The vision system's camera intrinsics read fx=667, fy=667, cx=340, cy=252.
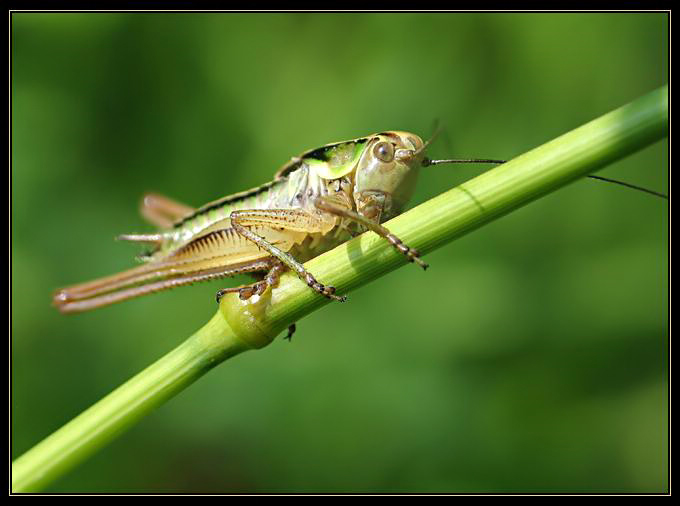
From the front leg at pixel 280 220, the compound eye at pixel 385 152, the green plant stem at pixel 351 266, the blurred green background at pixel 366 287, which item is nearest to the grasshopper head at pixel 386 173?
the compound eye at pixel 385 152

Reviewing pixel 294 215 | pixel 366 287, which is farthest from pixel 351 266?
pixel 366 287

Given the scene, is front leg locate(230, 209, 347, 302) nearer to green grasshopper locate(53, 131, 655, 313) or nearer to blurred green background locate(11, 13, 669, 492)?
Answer: green grasshopper locate(53, 131, 655, 313)

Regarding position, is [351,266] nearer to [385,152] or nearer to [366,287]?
[385,152]

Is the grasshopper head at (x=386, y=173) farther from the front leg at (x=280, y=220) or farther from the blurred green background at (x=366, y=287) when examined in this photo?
the blurred green background at (x=366, y=287)

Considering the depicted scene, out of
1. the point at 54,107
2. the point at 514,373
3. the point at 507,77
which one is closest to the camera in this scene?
the point at 514,373

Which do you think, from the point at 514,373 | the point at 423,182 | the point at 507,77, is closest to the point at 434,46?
the point at 507,77

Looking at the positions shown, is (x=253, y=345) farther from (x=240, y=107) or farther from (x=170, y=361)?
(x=240, y=107)
